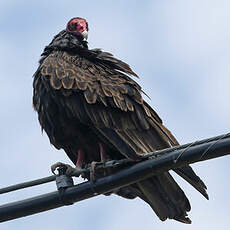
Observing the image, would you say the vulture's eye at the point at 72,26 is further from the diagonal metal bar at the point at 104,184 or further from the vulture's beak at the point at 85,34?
the diagonal metal bar at the point at 104,184

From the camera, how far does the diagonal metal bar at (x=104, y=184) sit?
5180 millimetres

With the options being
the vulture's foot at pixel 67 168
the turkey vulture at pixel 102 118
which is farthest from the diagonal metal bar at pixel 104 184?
the turkey vulture at pixel 102 118

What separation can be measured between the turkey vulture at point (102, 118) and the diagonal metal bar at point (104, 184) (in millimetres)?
738

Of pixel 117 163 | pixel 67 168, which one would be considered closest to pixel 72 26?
pixel 67 168

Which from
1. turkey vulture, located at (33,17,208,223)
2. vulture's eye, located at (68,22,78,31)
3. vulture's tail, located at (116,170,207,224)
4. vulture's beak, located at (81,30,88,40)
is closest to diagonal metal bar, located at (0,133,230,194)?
turkey vulture, located at (33,17,208,223)

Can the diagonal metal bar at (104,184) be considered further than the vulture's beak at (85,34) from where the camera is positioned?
No

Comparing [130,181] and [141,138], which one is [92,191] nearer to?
[130,181]

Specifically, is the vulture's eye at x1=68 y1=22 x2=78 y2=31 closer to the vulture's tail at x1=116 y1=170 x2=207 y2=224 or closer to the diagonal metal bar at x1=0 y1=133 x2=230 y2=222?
the vulture's tail at x1=116 y1=170 x2=207 y2=224

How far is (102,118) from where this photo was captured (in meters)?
7.06

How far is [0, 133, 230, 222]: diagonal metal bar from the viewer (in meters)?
5.18

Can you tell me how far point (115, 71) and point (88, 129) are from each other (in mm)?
834

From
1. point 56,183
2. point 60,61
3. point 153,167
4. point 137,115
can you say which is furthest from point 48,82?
point 153,167

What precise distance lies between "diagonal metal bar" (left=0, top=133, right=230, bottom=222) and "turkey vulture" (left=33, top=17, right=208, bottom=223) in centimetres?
74

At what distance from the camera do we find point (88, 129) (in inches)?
286
